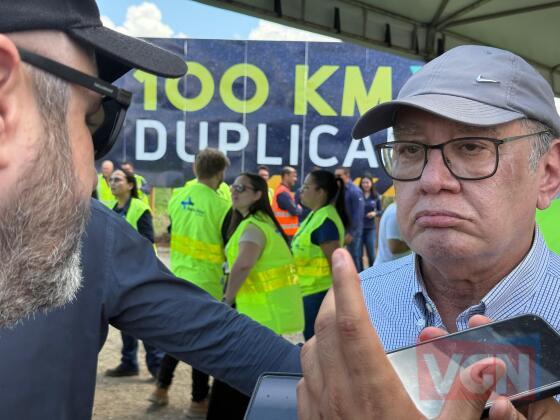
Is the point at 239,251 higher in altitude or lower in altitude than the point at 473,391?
lower

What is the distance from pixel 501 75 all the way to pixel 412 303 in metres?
0.53

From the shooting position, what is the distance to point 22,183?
0.88m

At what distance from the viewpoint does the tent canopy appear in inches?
172

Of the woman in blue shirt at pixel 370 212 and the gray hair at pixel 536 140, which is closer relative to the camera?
the gray hair at pixel 536 140

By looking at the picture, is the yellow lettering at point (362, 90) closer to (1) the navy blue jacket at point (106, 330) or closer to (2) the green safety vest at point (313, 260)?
(2) the green safety vest at point (313, 260)

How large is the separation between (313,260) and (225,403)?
143 cm

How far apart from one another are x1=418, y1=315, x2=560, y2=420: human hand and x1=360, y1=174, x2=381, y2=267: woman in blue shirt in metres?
8.87

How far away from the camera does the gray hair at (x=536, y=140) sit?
117cm

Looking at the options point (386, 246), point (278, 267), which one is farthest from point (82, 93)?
point (386, 246)

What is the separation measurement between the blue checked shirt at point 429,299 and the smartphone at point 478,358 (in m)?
0.21

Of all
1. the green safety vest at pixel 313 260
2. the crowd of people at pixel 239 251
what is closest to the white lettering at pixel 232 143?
the crowd of people at pixel 239 251

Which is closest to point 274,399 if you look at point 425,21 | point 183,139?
point 425,21

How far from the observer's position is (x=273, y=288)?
158 inches

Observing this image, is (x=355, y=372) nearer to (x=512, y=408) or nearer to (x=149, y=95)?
(x=512, y=408)
